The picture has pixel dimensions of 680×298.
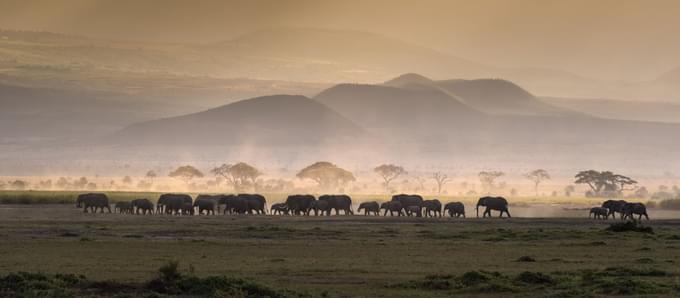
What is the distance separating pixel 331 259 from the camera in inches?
1665

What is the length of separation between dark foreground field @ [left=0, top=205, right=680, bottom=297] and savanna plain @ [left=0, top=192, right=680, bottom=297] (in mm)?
41

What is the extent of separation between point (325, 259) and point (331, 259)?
0.60ft

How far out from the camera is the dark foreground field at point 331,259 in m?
32.2

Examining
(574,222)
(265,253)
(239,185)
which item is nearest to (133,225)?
(265,253)

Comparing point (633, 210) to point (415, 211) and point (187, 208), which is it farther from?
point (187, 208)

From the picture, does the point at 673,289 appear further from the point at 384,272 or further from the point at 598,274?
the point at 384,272

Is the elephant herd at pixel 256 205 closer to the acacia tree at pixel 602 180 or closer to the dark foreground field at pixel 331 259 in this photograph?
the dark foreground field at pixel 331 259

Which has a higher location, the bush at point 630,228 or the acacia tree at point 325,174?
the acacia tree at point 325,174

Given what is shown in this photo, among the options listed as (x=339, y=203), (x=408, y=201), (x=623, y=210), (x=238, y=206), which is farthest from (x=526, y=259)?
(x=408, y=201)

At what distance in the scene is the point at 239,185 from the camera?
17425cm

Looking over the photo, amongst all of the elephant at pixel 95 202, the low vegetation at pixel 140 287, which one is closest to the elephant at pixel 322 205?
the elephant at pixel 95 202

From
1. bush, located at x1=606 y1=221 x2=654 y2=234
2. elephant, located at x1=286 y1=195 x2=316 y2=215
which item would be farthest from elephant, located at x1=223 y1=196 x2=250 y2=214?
bush, located at x1=606 y1=221 x2=654 y2=234

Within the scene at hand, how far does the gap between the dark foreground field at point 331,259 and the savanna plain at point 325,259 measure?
1.6 inches

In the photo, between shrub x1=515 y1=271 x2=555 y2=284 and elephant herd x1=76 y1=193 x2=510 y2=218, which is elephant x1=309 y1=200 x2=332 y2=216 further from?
shrub x1=515 y1=271 x2=555 y2=284
